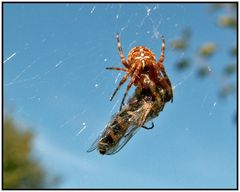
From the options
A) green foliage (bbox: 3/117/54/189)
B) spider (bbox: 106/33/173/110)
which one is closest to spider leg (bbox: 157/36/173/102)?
spider (bbox: 106/33/173/110)

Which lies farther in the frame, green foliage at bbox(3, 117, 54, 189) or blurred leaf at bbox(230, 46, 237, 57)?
green foliage at bbox(3, 117, 54, 189)

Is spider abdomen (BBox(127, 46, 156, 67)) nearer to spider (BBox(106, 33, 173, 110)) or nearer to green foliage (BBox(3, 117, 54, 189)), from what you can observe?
spider (BBox(106, 33, 173, 110))

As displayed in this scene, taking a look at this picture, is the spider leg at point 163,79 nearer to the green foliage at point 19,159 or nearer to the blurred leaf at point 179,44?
the blurred leaf at point 179,44

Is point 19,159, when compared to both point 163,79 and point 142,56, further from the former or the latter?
point 163,79

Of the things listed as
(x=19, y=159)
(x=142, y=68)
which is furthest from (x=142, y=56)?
(x=19, y=159)

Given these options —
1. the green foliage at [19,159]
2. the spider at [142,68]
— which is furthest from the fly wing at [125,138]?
the green foliage at [19,159]

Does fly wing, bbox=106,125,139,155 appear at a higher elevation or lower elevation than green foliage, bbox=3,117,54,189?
higher
